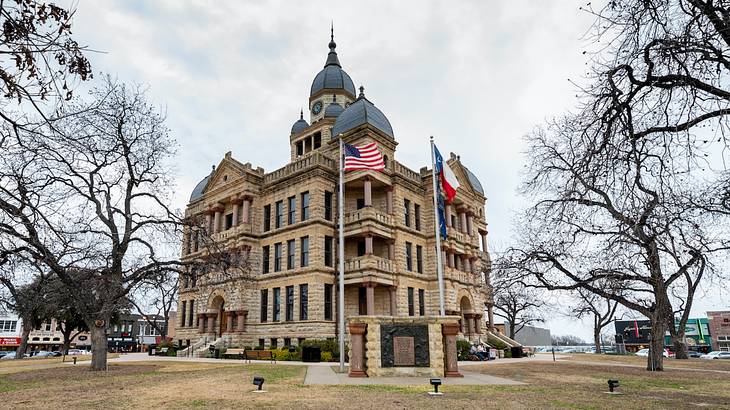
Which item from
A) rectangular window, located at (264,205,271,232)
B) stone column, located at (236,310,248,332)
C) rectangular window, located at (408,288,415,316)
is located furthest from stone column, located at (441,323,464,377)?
rectangular window, located at (264,205,271,232)

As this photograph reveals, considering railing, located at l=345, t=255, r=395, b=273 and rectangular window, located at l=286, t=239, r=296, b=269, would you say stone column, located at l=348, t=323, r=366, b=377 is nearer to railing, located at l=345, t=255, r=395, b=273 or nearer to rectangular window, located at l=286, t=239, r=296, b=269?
railing, located at l=345, t=255, r=395, b=273

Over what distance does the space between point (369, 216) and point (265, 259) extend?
9437 millimetres

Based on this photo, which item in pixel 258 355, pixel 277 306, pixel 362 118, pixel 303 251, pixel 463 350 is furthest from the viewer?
pixel 362 118

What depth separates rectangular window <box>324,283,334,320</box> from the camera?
32.4 metres

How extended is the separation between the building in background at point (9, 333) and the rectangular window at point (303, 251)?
242 feet

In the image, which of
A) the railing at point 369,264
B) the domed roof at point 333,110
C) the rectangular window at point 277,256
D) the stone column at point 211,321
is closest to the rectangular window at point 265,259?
the rectangular window at point 277,256

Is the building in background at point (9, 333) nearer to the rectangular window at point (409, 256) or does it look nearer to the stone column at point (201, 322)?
the stone column at point (201, 322)

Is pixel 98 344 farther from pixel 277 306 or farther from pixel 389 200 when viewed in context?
pixel 389 200

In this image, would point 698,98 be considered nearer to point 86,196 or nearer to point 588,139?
point 588,139

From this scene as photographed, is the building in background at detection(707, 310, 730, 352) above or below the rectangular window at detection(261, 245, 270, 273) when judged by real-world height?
below

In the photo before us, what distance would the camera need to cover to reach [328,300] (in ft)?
108

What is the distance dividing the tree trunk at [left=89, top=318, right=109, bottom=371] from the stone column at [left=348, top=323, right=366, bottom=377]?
1183 centimetres

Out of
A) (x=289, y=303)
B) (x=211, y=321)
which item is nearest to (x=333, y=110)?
(x=289, y=303)

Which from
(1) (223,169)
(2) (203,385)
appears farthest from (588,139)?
(1) (223,169)
